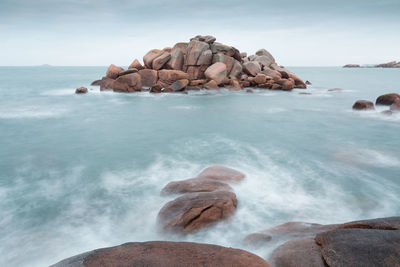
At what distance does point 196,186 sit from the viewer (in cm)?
606

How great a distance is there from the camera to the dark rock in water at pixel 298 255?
3235 mm

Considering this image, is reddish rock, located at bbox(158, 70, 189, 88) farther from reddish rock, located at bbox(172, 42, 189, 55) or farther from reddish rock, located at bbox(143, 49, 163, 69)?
reddish rock, located at bbox(172, 42, 189, 55)

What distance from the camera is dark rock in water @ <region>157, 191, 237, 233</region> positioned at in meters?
4.78

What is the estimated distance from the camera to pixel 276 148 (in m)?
10.5

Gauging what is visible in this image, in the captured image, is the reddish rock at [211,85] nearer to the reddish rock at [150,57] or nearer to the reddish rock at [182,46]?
the reddish rock at [182,46]

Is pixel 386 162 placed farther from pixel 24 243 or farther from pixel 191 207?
pixel 24 243

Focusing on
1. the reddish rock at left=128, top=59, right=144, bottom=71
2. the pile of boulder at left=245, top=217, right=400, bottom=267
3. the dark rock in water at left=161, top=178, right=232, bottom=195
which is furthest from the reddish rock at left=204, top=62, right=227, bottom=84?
the pile of boulder at left=245, top=217, right=400, bottom=267

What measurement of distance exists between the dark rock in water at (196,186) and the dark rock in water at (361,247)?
2.90 metres

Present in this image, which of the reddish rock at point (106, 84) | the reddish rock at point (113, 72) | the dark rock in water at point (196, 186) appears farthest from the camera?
the reddish rock at point (113, 72)

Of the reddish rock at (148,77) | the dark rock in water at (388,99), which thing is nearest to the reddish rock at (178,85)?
the reddish rock at (148,77)

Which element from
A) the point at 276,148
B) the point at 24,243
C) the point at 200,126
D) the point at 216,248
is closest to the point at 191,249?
the point at 216,248

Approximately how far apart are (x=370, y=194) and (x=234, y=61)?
80.1 ft

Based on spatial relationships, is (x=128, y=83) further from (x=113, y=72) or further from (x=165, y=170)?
(x=165, y=170)

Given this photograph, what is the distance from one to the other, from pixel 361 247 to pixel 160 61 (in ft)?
87.5
